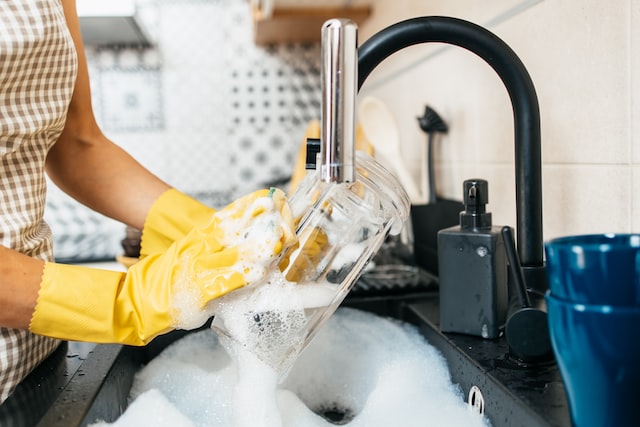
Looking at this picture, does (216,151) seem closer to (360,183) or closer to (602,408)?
(360,183)

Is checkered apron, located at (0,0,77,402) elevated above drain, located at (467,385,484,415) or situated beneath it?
elevated above

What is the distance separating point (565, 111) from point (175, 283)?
0.51m

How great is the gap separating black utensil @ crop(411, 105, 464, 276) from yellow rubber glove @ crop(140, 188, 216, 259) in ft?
1.45

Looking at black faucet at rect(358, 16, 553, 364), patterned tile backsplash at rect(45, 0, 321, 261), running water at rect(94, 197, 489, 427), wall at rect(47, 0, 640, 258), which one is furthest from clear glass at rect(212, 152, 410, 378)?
patterned tile backsplash at rect(45, 0, 321, 261)

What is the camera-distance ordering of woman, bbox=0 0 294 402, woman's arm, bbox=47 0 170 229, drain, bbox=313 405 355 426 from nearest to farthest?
woman, bbox=0 0 294 402, drain, bbox=313 405 355 426, woman's arm, bbox=47 0 170 229

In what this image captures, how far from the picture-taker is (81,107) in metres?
0.85

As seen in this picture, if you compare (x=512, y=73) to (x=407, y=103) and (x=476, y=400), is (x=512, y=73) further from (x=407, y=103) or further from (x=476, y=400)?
(x=407, y=103)

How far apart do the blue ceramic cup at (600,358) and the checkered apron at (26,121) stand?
0.56m

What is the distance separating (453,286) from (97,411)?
422 mm

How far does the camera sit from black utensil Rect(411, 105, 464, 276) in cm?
109

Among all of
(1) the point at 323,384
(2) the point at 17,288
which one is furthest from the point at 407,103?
(2) the point at 17,288

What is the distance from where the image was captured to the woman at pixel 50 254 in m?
0.60

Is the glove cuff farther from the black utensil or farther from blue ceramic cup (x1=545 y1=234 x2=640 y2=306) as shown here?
the black utensil

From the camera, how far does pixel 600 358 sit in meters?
0.38
